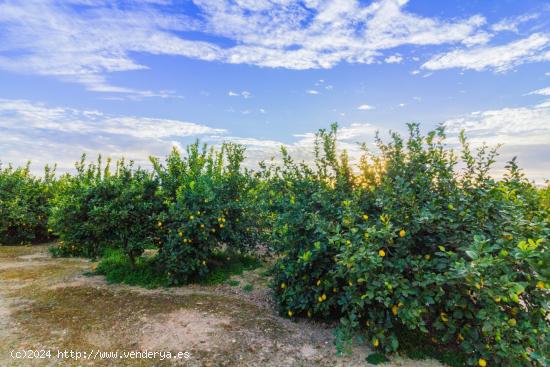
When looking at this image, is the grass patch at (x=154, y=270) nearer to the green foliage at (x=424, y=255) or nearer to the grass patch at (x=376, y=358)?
the green foliage at (x=424, y=255)

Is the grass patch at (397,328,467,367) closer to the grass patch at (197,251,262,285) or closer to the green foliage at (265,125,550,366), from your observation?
the green foliage at (265,125,550,366)

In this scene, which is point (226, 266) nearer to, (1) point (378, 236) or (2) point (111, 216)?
(2) point (111, 216)

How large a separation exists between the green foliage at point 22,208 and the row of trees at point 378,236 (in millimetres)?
6245

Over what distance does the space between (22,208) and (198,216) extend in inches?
385

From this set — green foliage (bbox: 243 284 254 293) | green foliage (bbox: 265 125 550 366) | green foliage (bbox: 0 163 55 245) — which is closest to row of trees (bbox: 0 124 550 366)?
green foliage (bbox: 265 125 550 366)

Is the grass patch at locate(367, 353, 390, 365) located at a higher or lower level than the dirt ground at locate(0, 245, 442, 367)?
higher

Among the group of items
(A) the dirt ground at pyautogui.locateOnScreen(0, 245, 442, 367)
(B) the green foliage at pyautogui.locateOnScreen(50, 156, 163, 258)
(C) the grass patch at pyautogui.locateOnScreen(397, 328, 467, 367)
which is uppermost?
(B) the green foliage at pyautogui.locateOnScreen(50, 156, 163, 258)

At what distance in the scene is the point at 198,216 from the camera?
774 cm

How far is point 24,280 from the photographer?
821 cm

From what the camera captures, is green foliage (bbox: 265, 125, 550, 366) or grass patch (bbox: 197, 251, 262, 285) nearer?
green foliage (bbox: 265, 125, 550, 366)

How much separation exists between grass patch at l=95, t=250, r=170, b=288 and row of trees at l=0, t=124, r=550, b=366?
1.13ft

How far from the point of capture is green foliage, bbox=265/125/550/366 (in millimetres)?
3773

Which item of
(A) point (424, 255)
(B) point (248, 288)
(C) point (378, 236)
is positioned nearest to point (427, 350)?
(A) point (424, 255)

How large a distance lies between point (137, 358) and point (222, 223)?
3.85 meters
